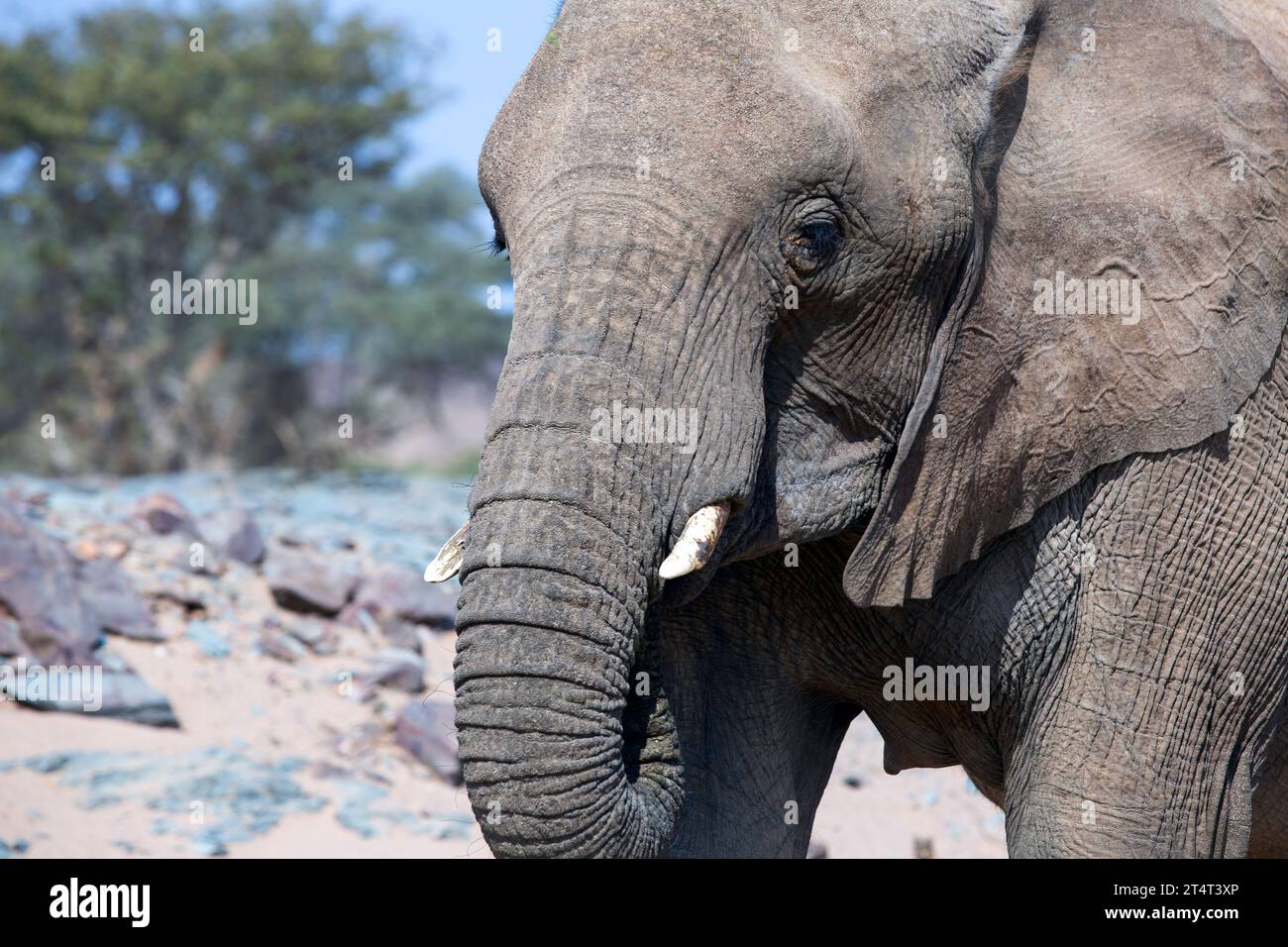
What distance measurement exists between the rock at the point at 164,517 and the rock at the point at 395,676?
5.20 ft

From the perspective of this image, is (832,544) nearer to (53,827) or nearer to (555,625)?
(555,625)

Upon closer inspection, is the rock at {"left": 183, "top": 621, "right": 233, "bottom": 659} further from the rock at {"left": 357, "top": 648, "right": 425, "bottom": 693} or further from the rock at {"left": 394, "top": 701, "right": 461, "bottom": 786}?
the rock at {"left": 394, "top": 701, "right": 461, "bottom": 786}

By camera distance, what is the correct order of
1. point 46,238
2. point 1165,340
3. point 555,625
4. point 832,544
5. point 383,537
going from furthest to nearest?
1. point 46,238
2. point 383,537
3. point 832,544
4. point 1165,340
5. point 555,625

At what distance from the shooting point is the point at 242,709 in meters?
7.26

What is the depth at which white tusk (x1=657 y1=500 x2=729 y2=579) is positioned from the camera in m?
2.71

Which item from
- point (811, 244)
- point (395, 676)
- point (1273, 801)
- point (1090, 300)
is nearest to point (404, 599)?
point (395, 676)

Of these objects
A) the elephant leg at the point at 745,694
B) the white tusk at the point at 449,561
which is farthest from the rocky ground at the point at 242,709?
the white tusk at the point at 449,561

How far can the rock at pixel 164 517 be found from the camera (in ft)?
28.4

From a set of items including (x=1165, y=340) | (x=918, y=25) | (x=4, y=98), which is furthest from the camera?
(x=4, y=98)

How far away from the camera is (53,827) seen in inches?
235

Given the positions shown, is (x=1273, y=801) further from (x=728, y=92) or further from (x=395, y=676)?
(x=395, y=676)

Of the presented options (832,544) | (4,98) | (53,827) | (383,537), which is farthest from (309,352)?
(832,544)

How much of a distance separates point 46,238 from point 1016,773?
2154cm

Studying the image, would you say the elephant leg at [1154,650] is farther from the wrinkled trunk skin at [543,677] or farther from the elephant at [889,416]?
the wrinkled trunk skin at [543,677]
